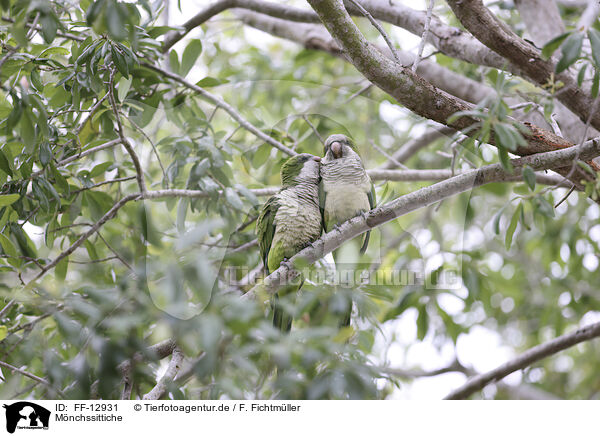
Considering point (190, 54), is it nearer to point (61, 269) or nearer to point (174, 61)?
point (174, 61)

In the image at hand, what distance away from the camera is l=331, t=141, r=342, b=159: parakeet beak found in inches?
63.2

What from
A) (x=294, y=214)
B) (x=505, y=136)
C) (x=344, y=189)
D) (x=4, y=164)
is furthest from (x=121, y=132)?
(x=505, y=136)

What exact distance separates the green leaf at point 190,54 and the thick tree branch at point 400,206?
3.97ft

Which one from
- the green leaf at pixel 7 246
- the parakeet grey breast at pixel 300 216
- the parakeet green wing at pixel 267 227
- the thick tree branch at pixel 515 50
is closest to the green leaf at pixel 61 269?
the green leaf at pixel 7 246

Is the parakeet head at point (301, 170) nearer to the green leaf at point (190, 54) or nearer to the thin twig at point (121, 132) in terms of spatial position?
the thin twig at point (121, 132)

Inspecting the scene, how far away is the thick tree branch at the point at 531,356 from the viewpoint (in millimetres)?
2340

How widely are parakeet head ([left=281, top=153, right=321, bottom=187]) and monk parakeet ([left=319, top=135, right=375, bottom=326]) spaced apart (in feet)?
0.09

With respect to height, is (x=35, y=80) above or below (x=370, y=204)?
above

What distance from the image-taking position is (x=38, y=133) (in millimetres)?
Answer: 1594

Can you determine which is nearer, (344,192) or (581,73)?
(581,73)
